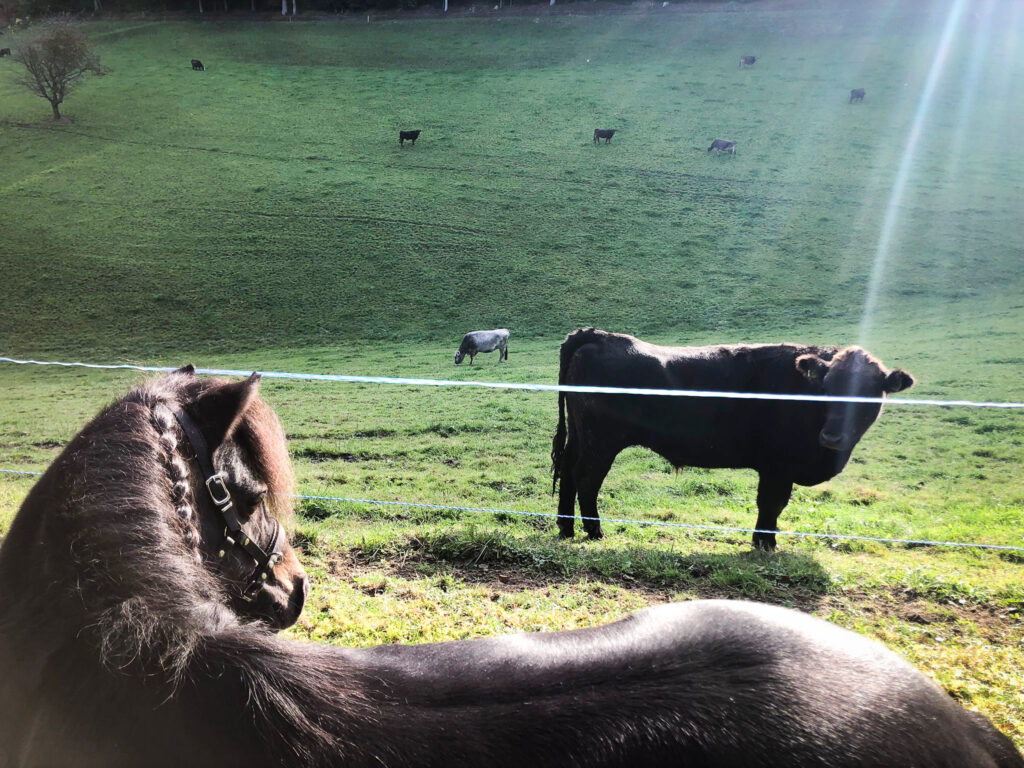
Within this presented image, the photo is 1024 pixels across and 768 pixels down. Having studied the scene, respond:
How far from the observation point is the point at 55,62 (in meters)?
39.0

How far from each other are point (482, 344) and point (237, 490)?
1821cm

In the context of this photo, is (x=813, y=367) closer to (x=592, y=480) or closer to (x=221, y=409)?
(x=592, y=480)

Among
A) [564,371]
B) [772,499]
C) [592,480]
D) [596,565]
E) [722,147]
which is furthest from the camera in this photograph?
[722,147]

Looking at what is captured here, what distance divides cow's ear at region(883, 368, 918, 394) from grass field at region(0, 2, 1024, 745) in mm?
1775

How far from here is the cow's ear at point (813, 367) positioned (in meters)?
7.89

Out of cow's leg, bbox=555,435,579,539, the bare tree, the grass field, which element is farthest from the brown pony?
the bare tree

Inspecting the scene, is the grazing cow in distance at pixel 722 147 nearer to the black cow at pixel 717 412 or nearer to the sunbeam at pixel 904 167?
the sunbeam at pixel 904 167

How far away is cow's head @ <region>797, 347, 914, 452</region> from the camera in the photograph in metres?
7.70

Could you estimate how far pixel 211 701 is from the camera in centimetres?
174

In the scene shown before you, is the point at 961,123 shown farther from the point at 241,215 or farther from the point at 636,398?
the point at 636,398

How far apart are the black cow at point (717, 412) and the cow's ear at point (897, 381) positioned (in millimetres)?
→ 13

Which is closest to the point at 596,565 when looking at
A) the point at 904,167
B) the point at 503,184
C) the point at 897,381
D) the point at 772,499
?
the point at 772,499

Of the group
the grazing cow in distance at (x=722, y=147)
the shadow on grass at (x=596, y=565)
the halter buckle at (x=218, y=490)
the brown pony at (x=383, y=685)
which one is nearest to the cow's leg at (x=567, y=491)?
the shadow on grass at (x=596, y=565)

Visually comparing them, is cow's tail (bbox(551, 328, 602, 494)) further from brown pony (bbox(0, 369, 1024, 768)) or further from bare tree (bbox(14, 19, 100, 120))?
bare tree (bbox(14, 19, 100, 120))
